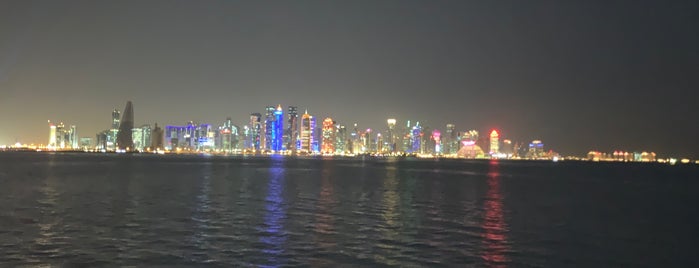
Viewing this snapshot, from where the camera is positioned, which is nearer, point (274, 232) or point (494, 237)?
point (274, 232)

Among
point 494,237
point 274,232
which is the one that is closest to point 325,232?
point 274,232

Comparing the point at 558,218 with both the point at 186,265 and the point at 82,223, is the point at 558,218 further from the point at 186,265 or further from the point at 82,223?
the point at 82,223

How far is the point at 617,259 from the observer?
25.4 metres

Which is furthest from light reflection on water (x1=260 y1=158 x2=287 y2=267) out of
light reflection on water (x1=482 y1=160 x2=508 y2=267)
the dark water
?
light reflection on water (x1=482 y1=160 x2=508 y2=267)

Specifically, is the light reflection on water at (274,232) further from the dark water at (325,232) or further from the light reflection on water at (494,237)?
the light reflection on water at (494,237)

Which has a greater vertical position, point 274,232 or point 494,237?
point 274,232

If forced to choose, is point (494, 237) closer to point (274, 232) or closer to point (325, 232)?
point (325, 232)

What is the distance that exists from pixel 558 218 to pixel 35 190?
153ft

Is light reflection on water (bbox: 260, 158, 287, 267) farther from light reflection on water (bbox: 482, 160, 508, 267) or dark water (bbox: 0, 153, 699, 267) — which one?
light reflection on water (bbox: 482, 160, 508, 267)

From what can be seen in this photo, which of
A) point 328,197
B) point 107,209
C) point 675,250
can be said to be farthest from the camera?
point 328,197

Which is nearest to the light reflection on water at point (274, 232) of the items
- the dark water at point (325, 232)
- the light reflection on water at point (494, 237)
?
the dark water at point (325, 232)

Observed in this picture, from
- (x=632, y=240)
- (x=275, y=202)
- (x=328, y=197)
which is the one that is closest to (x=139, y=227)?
(x=275, y=202)

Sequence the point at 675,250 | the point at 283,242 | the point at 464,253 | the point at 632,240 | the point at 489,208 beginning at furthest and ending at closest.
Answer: the point at 489,208, the point at 632,240, the point at 675,250, the point at 283,242, the point at 464,253

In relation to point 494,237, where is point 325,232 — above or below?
above
